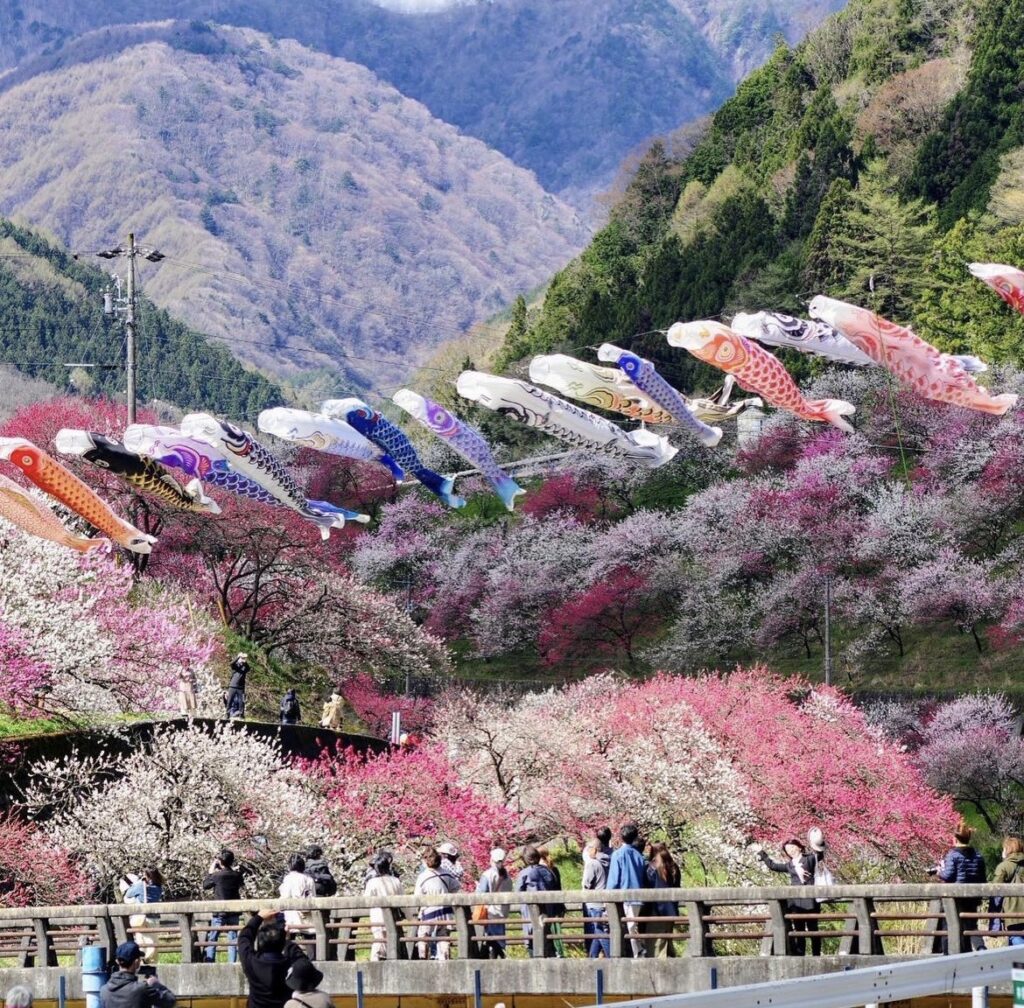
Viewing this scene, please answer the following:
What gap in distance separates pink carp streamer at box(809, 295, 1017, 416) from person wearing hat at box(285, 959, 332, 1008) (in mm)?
21056

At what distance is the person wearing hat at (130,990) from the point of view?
12.1 m

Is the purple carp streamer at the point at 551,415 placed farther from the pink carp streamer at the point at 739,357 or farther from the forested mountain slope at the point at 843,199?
the forested mountain slope at the point at 843,199

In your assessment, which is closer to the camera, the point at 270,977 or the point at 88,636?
the point at 270,977

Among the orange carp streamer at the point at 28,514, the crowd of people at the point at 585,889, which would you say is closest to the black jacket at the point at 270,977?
the crowd of people at the point at 585,889

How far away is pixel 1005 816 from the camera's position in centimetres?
4200

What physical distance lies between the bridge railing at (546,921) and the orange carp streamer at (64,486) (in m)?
10.6

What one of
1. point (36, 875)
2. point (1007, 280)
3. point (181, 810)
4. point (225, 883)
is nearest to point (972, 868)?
point (225, 883)

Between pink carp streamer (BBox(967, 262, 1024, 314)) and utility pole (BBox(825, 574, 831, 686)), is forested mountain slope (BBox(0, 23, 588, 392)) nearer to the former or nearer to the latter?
utility pole (BBox(825, 574, 831, 686))

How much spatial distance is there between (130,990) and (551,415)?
75.4 feet

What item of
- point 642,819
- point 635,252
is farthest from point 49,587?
point 635,252

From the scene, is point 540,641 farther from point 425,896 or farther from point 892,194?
point 425,896

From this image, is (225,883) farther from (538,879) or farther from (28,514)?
(28,514)

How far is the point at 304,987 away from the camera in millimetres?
11391

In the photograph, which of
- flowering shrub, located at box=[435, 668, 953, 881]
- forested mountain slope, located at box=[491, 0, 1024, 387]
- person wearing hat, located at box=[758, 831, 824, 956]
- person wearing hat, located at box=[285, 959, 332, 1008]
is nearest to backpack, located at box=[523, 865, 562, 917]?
person wearing hat, located at box=[758, 831, 824, 956]
